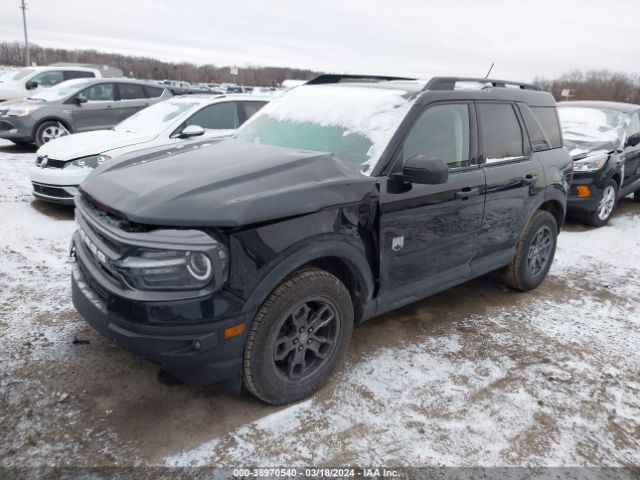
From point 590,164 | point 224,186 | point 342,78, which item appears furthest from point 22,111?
point 590,164

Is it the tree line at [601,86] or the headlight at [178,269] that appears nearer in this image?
the headlight at [178,269]

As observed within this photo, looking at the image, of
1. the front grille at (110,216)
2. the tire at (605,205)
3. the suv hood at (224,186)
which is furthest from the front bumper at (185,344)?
the tire at (605,205)

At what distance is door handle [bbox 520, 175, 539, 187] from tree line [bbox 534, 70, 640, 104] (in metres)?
58.4

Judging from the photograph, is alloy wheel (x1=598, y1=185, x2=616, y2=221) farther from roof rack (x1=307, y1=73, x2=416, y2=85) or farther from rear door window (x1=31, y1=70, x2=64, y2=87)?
rear door window (x1=31, y1=70, x2=64, y2=87)

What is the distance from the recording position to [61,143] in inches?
263

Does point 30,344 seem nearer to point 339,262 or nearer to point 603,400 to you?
point 339,262

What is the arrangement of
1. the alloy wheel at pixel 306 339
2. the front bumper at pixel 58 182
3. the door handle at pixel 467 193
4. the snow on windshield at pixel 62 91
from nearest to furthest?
1. the alloy wheel at pixel 306 339
2. the door handle at pixel 467 193
3. the front bumper at pixel 58 182
4. the snow on windshield at pixel 62 91

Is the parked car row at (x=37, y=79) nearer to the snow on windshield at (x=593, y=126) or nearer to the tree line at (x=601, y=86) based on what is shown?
the snow on windshield at (x=593, y=126)

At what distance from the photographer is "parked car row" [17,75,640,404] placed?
2404 mm

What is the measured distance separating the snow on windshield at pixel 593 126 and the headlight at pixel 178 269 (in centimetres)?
734

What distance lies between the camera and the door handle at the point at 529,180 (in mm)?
4219

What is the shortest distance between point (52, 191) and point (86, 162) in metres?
0.55

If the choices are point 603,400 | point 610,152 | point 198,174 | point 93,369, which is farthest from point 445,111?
point 610,152

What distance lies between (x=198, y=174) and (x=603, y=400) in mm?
2903
